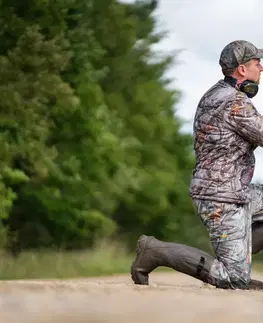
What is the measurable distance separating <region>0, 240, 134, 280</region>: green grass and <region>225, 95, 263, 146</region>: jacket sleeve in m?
13.5

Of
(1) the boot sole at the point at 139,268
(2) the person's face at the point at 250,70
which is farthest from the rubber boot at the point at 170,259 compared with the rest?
(2) the person's face at the point at 250,70

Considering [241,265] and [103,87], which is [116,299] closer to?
[241,265]

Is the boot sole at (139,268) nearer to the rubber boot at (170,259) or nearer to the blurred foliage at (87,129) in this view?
the rubber boot at (170,259)

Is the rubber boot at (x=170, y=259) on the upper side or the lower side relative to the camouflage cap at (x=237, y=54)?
lower

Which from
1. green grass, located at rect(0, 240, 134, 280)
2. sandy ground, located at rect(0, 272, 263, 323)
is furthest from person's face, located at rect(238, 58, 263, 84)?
green grass, located at rect(0, 240, 134, 280)

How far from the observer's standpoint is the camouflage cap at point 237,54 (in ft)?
30.3

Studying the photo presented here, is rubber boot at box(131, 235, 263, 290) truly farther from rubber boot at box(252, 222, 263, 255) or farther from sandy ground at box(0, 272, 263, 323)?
sandy ground at box(0, 272, 263, 323)

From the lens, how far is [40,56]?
26062 mm

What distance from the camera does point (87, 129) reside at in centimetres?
3019

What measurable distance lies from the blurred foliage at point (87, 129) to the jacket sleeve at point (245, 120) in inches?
664

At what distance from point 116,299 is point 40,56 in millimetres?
19779

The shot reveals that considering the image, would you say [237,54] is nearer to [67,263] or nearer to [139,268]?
[139,268]

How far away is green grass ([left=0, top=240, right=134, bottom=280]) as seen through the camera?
2388 centimetres

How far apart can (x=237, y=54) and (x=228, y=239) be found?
148 cm
